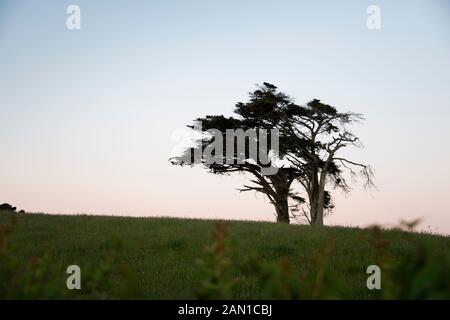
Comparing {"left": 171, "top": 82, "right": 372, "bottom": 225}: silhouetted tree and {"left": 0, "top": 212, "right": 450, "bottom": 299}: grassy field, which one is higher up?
{"left": 171, "top": 82, "right": 372, "bottom": 225}: silhouetted tree

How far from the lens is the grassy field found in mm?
2203

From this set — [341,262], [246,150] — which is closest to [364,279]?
[341,262]

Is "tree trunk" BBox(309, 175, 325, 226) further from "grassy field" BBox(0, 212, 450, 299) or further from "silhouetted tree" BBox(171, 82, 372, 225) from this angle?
"grassy field" BBox(0, 212, 450, 299)

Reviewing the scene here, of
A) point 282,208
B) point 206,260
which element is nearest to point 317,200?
point 282,208

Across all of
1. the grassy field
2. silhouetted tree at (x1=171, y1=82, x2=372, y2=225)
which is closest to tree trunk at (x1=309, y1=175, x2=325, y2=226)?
silhouetted tree at (x1=171, y1=82, x2=372, y2=225)

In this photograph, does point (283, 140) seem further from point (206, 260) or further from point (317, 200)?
point (206, 260)

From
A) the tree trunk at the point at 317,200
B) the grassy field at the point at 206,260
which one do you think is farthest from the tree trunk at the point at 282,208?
the grassy field at the point at 206,260

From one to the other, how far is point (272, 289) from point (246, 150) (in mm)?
26497

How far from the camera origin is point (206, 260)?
8.23 ft

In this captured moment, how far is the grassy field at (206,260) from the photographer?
2.20 m

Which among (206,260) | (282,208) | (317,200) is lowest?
(206,260)

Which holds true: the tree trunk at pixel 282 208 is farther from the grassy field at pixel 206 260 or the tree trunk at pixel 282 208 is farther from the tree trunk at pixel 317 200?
the grassy field at pixel 206 260
